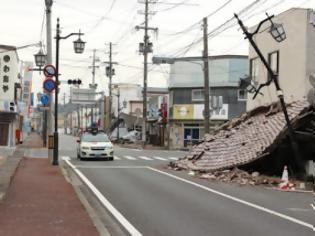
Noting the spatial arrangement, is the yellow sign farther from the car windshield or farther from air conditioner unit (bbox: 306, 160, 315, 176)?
air conditioner unit (bbox: 306, 160, 315, 176)

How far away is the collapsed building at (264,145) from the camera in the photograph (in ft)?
78.5

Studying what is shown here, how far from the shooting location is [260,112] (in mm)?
29406

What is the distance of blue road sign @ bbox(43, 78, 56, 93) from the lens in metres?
29.8

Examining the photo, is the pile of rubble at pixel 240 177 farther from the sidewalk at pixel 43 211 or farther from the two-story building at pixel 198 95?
the two-story building at pixel 198 95

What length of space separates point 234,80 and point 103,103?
7112 centimetres

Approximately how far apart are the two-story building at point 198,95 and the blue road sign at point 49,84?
3186cm

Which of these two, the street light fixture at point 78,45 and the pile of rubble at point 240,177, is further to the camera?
the street light fixture at point 78,45

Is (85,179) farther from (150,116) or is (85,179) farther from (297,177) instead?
(150,116)

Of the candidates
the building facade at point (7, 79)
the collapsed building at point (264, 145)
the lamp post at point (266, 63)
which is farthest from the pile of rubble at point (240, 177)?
the building facade at point (7, 79)

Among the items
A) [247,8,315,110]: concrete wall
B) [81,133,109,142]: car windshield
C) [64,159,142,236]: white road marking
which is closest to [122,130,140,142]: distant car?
[81,133,109,142]: car windshield

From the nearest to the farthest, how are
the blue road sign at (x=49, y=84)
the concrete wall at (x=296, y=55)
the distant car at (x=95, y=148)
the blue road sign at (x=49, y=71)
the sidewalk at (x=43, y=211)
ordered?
1. the sidewalk at (x=43, y=211)
2. the blue road sign at (x=49, y=84)
3. the blue road sign at (x=49, y=71)
4. the concrete wall at (x=296, y=55)
5. the distant car at (x=95, y=148)

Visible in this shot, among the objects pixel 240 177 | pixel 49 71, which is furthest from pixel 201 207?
pixel 49 71

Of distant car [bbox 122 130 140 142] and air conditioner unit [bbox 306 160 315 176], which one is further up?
distant car [bbox 122 130 140 142]

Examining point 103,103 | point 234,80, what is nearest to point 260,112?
point 234,80
